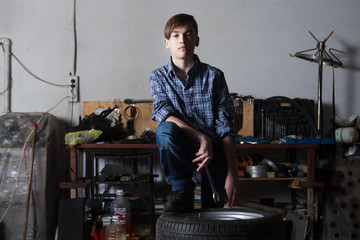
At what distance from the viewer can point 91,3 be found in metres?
4.03

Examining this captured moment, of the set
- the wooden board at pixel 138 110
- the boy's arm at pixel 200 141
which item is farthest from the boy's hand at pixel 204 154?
the wooden board at pixel 138 110

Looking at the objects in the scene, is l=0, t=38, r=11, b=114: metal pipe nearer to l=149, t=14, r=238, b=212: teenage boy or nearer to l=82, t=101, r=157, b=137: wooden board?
l=82, t=101, r=157, b=137: wooden board

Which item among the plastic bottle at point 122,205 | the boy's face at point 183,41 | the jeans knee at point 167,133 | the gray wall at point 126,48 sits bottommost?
the plastic bottle at point 122,205

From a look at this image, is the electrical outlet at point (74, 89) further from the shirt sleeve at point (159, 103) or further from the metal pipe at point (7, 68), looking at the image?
the shirt sleeve at point (159, 103)

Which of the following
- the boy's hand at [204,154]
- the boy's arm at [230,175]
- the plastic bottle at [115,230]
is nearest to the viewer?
the boy's hand at [204,154]

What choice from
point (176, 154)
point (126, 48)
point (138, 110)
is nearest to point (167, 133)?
point (176, 154)

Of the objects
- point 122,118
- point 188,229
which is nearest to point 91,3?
point 122,118

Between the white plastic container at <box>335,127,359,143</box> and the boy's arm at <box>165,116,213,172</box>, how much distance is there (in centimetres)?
237

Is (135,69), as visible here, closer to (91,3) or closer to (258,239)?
(91,3)

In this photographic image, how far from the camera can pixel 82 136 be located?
11.2ft

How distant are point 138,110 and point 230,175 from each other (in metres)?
2.36

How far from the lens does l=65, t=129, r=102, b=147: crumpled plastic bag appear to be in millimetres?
3361

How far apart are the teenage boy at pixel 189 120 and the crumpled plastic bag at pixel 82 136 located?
1.71m

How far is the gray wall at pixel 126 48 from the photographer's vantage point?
4008 mm
